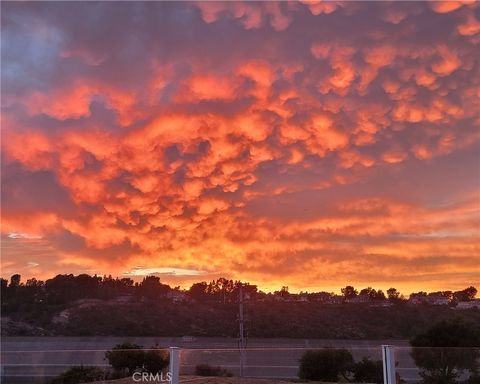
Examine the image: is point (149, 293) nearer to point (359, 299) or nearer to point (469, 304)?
point (359, 299)

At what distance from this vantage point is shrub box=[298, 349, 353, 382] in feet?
58.1

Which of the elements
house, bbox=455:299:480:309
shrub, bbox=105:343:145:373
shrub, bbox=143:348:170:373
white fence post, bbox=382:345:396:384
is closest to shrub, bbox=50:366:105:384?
shrub, bbox=105:343:145:373

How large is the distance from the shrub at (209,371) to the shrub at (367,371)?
165 inches

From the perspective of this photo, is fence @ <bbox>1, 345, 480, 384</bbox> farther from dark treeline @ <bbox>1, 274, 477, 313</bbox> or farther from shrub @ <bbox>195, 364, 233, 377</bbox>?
dark treeline @ <bbox>1, 274, 477, 313</bbox>

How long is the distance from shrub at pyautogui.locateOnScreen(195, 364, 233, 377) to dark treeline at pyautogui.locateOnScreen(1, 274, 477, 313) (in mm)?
56532

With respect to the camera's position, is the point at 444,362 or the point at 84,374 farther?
the point at 84,374

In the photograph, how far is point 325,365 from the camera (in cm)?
1848

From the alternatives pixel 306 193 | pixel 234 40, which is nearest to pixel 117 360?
pixel 234 40

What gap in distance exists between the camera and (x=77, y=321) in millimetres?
62312

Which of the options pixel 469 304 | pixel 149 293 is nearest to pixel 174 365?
pixel 149 293

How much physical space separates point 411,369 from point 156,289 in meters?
72.7

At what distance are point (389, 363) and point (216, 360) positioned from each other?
4776 millimetres

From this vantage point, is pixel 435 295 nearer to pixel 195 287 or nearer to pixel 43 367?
pixel 195 287

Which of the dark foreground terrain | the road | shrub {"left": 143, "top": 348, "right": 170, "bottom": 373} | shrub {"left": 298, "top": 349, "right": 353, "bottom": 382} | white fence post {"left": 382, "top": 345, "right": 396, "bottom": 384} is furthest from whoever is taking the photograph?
the dark foreground terrain
